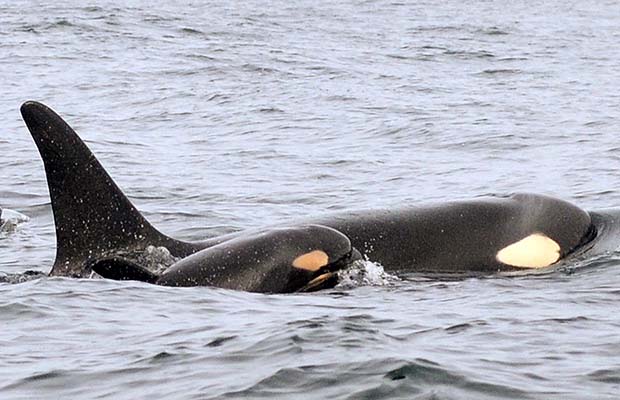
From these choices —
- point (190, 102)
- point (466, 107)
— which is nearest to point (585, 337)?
point (466, 107)

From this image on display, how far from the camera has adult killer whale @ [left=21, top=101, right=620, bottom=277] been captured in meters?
10.1

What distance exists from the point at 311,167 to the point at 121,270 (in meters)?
8.36

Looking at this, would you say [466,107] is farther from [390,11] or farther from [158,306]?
[390,11]

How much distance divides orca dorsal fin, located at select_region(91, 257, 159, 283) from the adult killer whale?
28 cm

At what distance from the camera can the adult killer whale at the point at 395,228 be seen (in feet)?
33.0

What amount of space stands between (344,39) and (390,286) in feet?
82.7

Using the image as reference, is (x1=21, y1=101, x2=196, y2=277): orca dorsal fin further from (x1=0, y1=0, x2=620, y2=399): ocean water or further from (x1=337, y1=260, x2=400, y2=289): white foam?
(x1=337, y1=260, x2=400, y2=289): white foam

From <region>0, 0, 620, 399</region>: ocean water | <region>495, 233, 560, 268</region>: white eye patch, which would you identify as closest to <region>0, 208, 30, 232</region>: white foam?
<region>0, 0, 620, 399</region>: ocean water

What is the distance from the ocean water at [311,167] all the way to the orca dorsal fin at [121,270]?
14cm

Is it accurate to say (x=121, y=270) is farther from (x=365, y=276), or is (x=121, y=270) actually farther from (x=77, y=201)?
(x=365, y=276)

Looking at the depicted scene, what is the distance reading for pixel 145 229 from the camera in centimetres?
1041

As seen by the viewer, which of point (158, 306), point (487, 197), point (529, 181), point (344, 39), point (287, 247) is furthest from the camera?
point (344, 39)

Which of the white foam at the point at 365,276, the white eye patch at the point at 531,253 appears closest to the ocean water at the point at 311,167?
the white foam at the point at 365,276

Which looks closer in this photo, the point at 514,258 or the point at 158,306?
the point at 158,306
